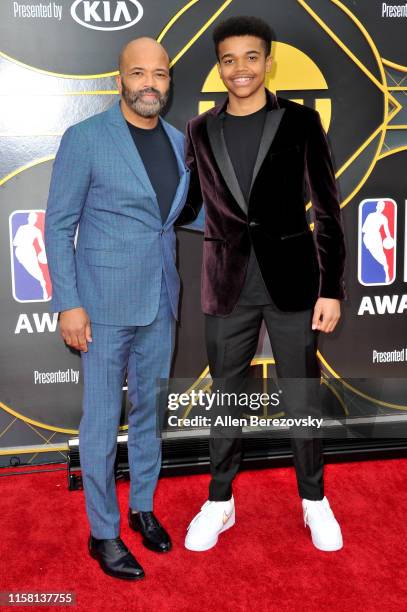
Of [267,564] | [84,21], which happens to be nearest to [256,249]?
[267,564]

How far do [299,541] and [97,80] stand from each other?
218 centimetres

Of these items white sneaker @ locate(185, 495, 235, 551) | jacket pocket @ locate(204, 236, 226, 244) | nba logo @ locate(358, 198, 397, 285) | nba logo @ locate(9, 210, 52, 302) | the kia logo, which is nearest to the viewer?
jacket pocket @ locate(204, 236, 226, 244)

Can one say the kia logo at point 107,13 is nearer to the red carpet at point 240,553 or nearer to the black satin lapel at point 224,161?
the black satin lapel at point 224,161

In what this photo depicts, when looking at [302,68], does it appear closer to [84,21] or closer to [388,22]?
[388,22]

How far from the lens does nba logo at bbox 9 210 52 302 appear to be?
122 inches

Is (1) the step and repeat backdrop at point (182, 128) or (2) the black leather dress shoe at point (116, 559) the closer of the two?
(2) the black leather dress shoe at point (116, 559)

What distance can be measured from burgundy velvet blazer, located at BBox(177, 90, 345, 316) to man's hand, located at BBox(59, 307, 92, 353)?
1.61 feet

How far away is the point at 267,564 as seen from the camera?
245 cm

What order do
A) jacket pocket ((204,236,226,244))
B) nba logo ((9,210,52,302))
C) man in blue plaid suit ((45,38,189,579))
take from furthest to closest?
nba logo ((9,210,52,302))
jacket pocket ((204,236,226,244))
man in blue plaid suit ((45,38,189,579))

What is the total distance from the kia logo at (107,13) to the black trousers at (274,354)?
1443 mm

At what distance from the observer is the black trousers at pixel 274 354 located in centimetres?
248

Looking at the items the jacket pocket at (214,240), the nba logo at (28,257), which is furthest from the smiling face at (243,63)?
the nba logo at (28,257)

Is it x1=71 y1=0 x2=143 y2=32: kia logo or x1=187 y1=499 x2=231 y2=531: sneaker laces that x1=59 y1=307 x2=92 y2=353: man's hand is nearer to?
x1=187 y1=499 x2=231 y2=531: sneaker laces

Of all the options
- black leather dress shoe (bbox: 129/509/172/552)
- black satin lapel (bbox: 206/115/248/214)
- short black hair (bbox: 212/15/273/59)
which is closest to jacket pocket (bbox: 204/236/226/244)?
black satin lapel (bbox: 206/115/248/214)
